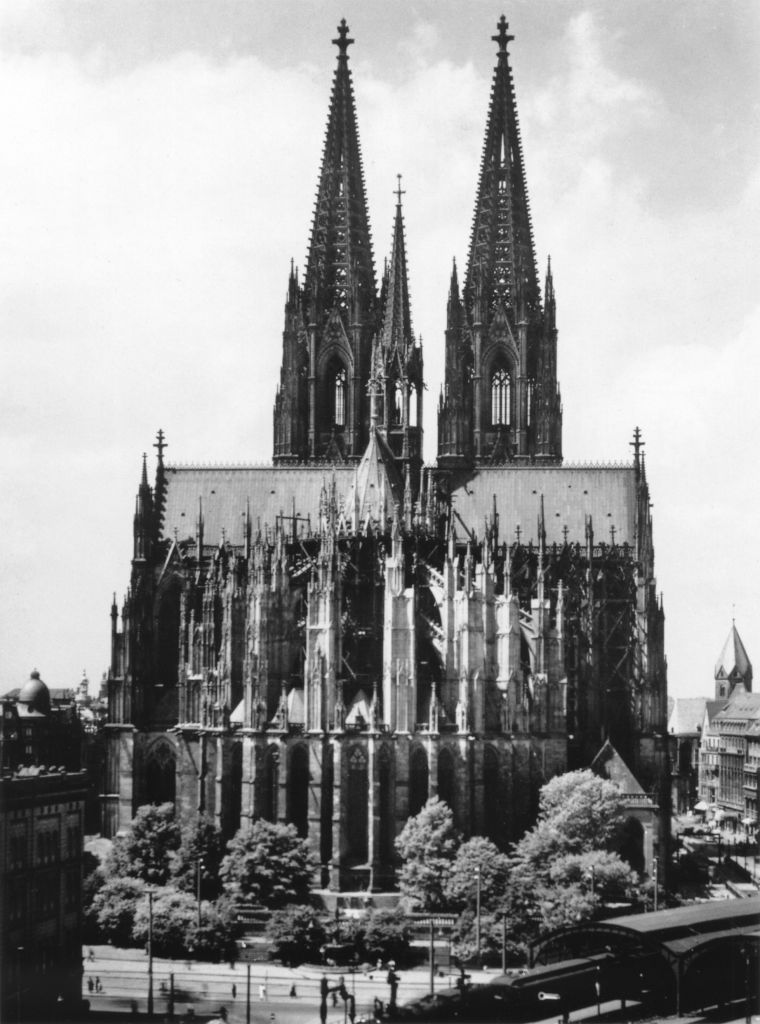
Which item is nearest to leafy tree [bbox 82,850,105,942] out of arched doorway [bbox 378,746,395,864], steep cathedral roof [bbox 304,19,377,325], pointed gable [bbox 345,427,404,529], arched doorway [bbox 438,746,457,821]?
arched doorway [bbox 378,746,395,864]

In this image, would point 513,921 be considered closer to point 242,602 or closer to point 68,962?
point 68,962

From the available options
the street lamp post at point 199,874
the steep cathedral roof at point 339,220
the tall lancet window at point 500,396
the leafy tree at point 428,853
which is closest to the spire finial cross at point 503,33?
the steep cathedral roof at point 339,220

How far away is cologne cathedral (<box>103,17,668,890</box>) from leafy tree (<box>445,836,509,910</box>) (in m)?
7.21

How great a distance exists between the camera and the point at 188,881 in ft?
312

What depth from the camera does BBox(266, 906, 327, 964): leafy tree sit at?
83.1 meters

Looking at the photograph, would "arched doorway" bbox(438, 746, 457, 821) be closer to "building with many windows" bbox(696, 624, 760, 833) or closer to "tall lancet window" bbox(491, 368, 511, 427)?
"tall lancet window" bbox(491, 368, 511, 427)

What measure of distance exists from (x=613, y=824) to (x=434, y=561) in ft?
81.4

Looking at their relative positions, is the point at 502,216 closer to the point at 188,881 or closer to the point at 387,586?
the point at 387,586

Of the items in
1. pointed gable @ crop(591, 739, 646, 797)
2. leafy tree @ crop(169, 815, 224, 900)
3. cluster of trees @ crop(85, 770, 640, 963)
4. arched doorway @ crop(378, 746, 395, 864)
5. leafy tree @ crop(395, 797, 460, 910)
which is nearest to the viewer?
cluster of trees @ crop(85, 770, 640, 963)

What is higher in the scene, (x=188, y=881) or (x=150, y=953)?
(x=188, y=881)

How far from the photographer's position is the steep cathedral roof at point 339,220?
5443 inches

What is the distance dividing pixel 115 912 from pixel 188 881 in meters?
8.08

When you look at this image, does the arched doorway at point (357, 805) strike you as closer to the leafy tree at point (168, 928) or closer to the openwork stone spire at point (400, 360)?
the leafy tree at point (168, 928)

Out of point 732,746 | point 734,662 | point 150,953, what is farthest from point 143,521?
point 734,662
